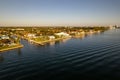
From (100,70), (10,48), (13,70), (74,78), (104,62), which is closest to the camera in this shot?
(74,78)

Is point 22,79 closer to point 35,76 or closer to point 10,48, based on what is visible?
point 35,76

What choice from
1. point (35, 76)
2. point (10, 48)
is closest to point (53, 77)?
point (35, 76)

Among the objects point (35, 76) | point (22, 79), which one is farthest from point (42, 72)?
point (22, 79)

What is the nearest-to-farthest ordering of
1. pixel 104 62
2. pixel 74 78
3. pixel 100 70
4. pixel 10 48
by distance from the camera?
1. pixel 74 78
2. pixel 100 70
3. pixel 104 62
4. pixel 10 48

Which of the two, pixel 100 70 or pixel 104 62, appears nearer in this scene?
pixel 100 70

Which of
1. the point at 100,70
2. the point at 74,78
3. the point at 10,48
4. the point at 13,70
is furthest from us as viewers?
the point at 10,48

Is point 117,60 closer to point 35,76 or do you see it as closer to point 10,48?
point 35,76

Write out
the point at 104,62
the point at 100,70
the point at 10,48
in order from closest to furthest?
the point at 100,70 → the point at 104,62 → the point at 10,48

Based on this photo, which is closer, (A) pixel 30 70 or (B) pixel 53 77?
(B) pixel 53 77
